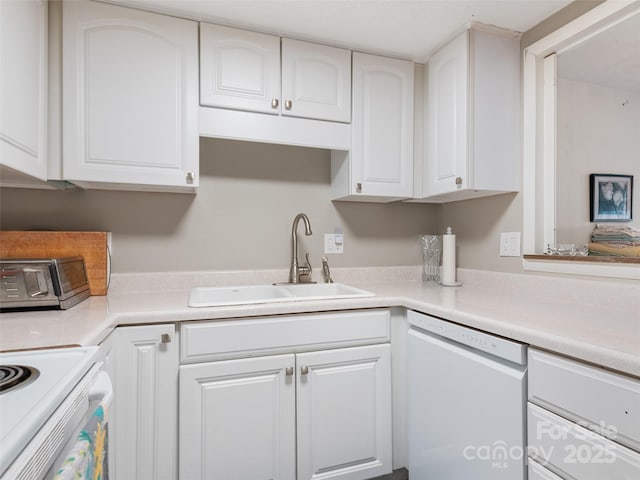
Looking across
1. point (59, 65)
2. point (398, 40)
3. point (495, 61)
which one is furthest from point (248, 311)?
point (495, 61)

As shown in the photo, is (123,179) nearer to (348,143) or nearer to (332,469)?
(348,143)

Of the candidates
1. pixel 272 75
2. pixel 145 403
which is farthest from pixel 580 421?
pixel 272 75

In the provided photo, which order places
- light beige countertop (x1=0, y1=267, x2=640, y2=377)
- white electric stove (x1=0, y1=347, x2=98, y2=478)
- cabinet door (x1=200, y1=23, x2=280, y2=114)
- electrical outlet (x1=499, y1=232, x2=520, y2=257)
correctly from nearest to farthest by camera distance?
white electric stove (x1=0, y1=347, x2=98, y2=478)
light beige countertop (x1=0, y1=267, x2=640, y2=377)
cabinet door (x1=200, y1=23, x2=280, y2=114)
electrical outlet (x1=499, y1=232, x2=520, y2=257)

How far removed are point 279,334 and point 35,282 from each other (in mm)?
881

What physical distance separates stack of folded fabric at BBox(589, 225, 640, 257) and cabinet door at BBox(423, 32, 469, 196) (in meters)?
0.57

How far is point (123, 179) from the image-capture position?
1.52 metres

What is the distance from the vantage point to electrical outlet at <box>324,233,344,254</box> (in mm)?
2105

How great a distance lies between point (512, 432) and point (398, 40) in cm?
176

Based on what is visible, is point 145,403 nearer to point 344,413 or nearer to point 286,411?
point 286,411

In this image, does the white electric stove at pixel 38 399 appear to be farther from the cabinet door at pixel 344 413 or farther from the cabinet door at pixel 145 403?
the cabinet door at pixel 344 413

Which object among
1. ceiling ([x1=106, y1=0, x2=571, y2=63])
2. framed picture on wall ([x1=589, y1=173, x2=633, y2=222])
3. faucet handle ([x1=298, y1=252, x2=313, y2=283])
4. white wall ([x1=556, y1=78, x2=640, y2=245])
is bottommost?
faucet handle ([x1=298, y1=252, x2=313, y2=283])

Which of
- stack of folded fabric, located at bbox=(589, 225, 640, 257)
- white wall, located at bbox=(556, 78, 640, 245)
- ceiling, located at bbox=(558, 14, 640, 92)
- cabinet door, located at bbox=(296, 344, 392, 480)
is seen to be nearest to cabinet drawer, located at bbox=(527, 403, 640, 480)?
cabinet door, located at bbox=(296, 344, 392, 480)

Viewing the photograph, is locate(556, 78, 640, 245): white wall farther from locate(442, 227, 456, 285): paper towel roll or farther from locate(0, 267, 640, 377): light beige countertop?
locate(442, 227, 456, 285): paper towel roll

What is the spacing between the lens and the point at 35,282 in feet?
4.09
